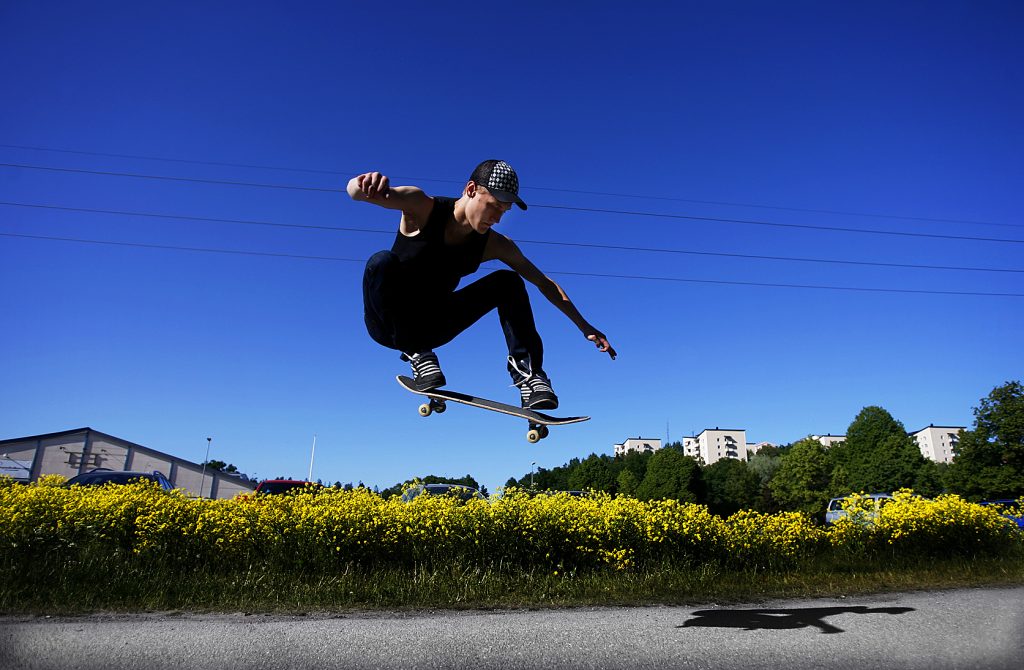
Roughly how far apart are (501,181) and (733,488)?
79.9m

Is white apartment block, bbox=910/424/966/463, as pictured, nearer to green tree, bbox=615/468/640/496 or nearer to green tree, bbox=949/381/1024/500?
green tree, bbox=615/468/640/496

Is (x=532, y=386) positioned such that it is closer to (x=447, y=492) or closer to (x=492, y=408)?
(x=492, y=408)

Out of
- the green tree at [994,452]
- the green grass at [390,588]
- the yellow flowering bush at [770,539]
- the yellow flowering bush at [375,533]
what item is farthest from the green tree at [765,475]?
the green grass at [390,588]

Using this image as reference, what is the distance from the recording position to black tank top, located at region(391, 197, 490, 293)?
3.73 meters

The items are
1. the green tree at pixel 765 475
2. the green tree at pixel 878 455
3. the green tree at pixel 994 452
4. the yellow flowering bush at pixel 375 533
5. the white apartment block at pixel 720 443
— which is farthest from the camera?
the white apartment block at pixel 720 443

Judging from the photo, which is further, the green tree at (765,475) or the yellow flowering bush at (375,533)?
the green tree at (765,475)

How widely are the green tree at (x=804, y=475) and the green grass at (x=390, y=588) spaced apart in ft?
184

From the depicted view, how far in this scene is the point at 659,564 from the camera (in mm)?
8047

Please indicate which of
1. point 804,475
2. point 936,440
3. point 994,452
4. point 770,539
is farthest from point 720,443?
point 770,539

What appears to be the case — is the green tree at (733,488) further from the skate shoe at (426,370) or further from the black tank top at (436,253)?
the black tank top at (436,253)

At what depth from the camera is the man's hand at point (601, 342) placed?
429 cm

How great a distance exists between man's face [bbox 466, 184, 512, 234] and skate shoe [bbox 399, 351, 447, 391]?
1.03 meters

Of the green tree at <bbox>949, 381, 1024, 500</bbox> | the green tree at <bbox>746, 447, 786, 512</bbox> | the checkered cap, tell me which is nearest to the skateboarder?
the checkered cap

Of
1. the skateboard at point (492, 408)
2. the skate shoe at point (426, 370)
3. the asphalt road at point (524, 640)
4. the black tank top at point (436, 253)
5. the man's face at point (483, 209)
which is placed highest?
the man's face at point (483, 209)
